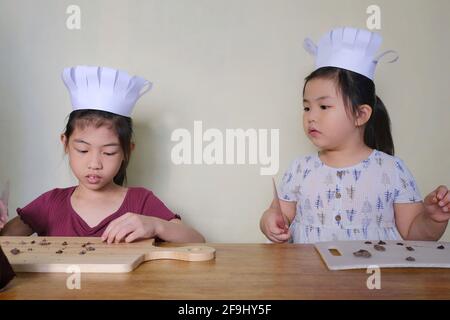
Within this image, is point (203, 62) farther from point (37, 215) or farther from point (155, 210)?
point (37, 215)

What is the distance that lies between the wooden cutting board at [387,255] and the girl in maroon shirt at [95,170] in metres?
0.37

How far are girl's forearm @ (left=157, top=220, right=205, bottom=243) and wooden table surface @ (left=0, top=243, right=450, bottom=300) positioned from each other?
0.24m

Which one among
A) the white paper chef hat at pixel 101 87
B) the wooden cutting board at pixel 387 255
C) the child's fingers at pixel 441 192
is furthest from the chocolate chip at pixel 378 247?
the white paper chef hat at pixel 101 87

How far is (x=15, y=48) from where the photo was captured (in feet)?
4.73

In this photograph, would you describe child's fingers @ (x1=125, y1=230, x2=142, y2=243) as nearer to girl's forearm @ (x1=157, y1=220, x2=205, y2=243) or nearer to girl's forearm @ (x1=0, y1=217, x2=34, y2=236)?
girl's forearm @ (x1=157, y1=220, x2=205, y2=243)

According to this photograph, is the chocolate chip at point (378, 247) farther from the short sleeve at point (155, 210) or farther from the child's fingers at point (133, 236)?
the short sleeve at point (155, 210)

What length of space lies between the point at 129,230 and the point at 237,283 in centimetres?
32

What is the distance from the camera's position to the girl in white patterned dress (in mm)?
1104

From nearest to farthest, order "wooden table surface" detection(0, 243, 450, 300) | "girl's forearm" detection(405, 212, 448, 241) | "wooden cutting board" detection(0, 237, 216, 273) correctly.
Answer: "wooden table surface" detection(0, 243, 450, 300) → "wooden cutting board" detection(0, 237, 216, 273) → "girl's forearm" detection(405, 212, 448, 241)

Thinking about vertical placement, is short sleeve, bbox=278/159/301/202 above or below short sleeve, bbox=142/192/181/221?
above

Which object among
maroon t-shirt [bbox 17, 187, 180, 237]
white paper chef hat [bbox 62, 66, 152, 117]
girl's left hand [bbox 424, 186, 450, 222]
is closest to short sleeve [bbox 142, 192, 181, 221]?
maroon t-shirt [bbox 17, 187, 180, 237]
